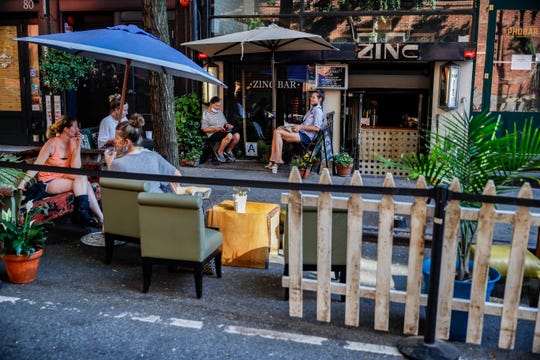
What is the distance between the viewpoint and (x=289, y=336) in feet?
13.2

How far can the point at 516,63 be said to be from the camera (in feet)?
35.3

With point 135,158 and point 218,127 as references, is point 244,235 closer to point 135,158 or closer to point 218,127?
point 135,158

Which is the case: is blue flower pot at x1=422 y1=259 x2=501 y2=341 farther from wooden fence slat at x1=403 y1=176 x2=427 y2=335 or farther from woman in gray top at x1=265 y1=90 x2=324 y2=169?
woman in gray top at x1=265 y1=90 x2=324 y2=169

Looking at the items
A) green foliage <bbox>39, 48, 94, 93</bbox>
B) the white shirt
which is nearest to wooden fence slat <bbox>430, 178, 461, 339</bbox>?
the white shirt

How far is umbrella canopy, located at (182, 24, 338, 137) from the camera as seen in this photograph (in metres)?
9.25

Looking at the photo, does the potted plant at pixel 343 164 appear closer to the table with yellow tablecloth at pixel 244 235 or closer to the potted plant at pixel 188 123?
the potted plant at pixel 188 123

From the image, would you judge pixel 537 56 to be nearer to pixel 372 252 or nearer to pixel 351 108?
pixel 351 108

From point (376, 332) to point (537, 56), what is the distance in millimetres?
Answer: 8666

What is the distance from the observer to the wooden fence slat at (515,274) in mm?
3688

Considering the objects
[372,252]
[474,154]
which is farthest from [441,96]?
[474,154]

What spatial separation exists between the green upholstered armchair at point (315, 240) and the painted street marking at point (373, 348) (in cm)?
80

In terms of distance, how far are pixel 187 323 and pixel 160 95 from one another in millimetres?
4093

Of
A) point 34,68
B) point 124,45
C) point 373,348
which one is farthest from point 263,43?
point 373,348

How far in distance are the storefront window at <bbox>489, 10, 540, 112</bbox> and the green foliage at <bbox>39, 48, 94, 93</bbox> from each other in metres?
8.46
